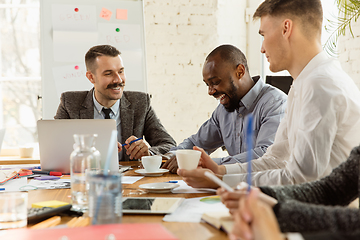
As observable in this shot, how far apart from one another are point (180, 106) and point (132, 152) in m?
1.58

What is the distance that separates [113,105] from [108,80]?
0.59 feet

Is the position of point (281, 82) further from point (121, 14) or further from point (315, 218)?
point (315, 218)

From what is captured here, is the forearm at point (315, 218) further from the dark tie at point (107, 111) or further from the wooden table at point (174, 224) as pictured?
the dark tie at point (107, 111)

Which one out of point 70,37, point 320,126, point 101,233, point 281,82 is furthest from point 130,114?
point 101,233

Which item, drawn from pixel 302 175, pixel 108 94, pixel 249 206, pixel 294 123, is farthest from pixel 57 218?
pixel 108 94

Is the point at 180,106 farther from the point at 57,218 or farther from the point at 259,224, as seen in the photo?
the point at 259,224

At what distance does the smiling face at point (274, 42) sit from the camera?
138 cm

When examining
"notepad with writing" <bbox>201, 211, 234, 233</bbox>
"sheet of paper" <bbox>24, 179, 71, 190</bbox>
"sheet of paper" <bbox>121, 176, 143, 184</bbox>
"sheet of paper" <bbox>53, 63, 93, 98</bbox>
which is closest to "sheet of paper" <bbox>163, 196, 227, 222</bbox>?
"notepad with writing" <bbox>201, 211, 234, 233</bbox>

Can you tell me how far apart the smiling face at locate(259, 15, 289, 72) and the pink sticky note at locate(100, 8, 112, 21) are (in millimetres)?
1847

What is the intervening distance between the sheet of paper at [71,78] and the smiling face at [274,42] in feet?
6.02

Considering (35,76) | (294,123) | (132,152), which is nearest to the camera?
(294,123)

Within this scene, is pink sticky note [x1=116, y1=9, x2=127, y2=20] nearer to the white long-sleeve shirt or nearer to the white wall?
the white wall

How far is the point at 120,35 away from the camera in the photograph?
118 inches

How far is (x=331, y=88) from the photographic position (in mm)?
1135
